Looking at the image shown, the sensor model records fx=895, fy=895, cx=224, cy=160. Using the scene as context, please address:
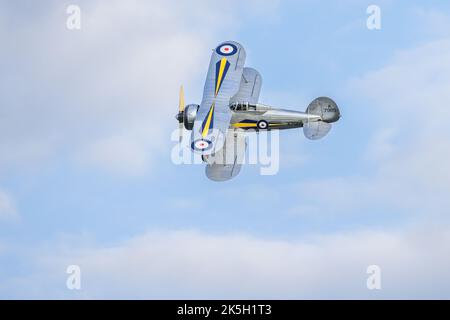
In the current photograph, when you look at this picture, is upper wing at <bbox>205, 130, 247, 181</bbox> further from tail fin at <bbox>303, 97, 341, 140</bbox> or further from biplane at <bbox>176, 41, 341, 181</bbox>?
tail fin at <bbox>303, 97, 341, 140</bbox>

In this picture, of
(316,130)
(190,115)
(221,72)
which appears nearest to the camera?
(316,130)

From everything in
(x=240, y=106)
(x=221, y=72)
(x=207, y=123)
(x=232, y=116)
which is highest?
(x=221, y=72)

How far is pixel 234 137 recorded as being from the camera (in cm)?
5266

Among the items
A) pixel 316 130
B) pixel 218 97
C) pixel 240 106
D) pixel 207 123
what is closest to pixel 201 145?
pixel 207 123

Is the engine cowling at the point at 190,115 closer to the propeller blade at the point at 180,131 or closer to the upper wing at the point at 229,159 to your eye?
the propeller blade at the point at 180,131

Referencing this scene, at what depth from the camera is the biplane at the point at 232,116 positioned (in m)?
50.3

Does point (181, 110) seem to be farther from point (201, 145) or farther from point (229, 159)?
point (201, 145)

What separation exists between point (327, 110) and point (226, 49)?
7.90 meters

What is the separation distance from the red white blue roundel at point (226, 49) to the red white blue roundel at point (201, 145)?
860 cm

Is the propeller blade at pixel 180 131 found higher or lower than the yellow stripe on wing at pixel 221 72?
lower

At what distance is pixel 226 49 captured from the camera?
55.5 m

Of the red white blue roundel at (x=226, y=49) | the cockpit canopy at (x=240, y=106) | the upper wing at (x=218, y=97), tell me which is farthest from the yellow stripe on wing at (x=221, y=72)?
the cockpit canopy at (x=240, y=106)

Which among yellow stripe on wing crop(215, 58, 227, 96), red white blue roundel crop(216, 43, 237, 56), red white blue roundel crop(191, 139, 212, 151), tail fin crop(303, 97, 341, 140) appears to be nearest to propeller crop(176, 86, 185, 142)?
yellow stripe on wing crop(215, 58, 227, 96)
